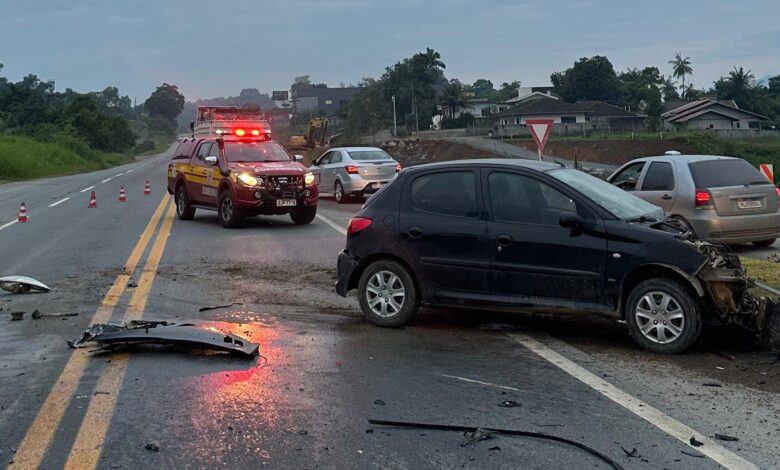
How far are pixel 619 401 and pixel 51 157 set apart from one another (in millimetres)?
58940

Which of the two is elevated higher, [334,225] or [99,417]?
[334,225]

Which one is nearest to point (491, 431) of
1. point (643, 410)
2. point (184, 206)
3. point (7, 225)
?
point (643, 410)

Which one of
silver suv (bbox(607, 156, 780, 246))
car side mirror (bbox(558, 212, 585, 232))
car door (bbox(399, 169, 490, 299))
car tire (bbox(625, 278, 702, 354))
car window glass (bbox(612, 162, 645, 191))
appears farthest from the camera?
car window glass (bbox(612, 162, 645, 191))

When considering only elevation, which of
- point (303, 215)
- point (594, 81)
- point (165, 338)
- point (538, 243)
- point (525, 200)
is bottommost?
point (165, 338)

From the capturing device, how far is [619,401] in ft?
17.3

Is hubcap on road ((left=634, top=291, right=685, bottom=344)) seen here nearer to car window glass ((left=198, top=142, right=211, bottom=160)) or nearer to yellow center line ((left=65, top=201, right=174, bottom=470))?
yellow center line ((left=65, top=201, right=174, bottom=470))

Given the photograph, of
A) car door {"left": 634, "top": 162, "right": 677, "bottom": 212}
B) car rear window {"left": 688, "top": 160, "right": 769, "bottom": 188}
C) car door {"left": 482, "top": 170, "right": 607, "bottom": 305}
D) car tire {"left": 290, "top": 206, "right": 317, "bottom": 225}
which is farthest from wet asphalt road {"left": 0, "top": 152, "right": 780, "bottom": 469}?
car tire {"left": 290, "top": 206, "right": 317, "bottom": 225}

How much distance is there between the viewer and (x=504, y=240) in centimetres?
706

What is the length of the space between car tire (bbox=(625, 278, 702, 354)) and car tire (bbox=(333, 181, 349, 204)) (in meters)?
16.6

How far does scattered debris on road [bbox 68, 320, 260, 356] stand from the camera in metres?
6.63

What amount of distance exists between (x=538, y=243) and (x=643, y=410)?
83.4 inches

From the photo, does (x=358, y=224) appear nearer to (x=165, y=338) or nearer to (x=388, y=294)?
(x=388, y=294)

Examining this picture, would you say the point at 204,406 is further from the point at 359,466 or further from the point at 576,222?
the point at 576,222

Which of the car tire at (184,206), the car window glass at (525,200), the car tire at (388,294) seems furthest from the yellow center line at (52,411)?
the car tire at (184,206)
